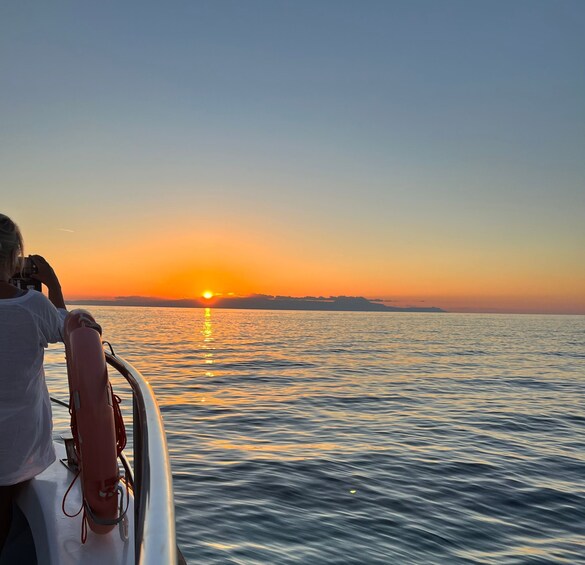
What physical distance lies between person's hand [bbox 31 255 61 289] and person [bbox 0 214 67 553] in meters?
0.24

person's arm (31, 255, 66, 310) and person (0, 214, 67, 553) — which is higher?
person's arm (31, 255, 66, 310)

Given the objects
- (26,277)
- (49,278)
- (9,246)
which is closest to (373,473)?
(49,278)

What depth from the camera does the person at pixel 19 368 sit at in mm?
2560

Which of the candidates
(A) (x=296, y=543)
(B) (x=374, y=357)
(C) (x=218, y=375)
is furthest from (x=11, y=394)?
(B) (x=374, y=357)

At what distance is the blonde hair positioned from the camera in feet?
8.46

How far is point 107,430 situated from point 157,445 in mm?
448

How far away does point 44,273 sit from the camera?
302 cm

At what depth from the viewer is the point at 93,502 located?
2416mm

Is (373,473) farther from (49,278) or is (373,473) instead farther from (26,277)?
(26,277)

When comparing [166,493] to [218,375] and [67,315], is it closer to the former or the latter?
[67,315]

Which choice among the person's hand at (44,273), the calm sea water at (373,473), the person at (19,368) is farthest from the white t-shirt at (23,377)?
the calm sea water at (373,473)

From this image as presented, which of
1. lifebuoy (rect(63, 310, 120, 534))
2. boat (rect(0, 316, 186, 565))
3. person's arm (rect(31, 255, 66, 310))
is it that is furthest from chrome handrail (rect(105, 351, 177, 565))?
person's arm (rect(31, 255, 66, 310))

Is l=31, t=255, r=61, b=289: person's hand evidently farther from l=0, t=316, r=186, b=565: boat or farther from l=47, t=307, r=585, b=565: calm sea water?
l=47, t=307, r=585, b=565: calm sea water

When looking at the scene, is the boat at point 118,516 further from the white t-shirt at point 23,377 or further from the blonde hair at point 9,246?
the blonde hair at point 9,246
